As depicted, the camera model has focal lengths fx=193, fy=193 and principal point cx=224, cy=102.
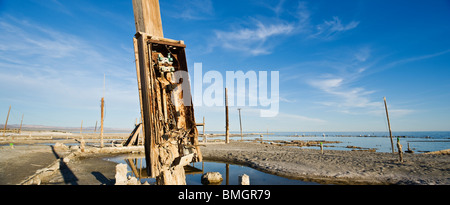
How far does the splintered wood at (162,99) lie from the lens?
5543 mm

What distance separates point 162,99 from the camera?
6.49 meters

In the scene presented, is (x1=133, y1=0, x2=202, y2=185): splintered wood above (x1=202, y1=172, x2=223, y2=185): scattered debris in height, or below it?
above

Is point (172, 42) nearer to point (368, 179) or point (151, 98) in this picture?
point (151, 98)

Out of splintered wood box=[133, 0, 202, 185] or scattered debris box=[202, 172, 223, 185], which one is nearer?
splintered wood box=[133, 0, 202, 185]

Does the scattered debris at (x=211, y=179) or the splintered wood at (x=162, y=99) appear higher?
the splintered wood at (x=162, y=99)

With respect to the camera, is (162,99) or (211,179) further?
(211,179)

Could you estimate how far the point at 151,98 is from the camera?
574cm

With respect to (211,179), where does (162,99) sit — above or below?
above

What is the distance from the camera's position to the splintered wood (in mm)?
5543

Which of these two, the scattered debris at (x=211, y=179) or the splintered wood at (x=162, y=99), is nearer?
the splintered wood at (x=162, y=99)
